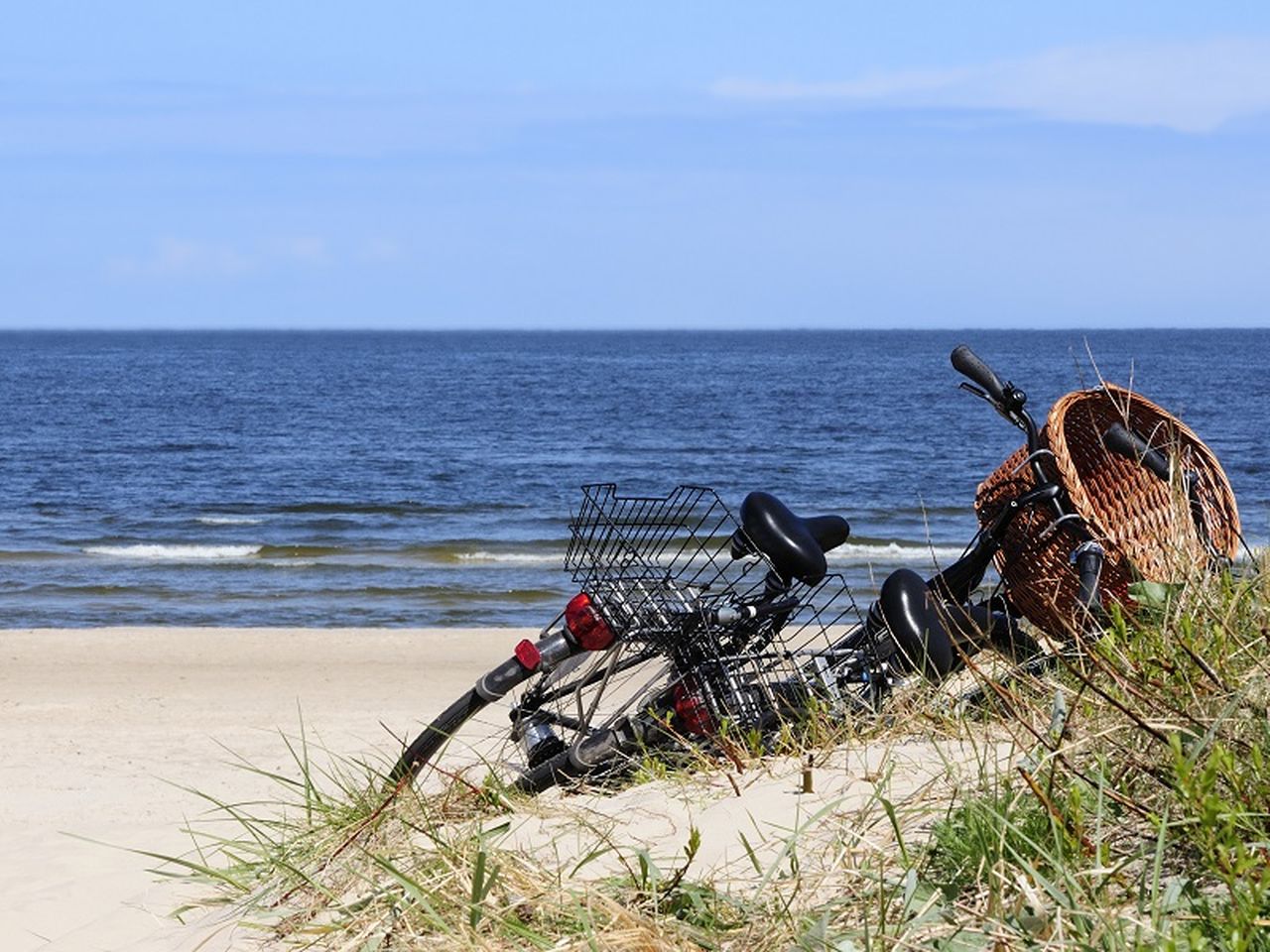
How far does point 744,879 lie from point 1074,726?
899mm

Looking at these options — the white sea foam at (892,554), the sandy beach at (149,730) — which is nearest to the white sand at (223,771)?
the sandy beach at (149,730)

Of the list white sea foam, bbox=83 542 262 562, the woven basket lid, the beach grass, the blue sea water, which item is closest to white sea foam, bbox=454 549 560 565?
the blue sea water

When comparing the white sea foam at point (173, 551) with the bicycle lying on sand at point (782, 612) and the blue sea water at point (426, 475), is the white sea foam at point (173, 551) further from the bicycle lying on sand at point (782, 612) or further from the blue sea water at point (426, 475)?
the bicycle lying on sand at point (782, 612)

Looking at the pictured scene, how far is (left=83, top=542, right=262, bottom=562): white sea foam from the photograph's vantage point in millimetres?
19439

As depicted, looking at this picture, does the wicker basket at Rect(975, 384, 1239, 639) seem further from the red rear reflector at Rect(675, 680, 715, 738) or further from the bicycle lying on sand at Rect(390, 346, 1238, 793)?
the red rear reflector at Rect(675, 680, 715, 738)

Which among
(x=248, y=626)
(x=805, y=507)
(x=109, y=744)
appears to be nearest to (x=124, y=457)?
(x=805, y=507)

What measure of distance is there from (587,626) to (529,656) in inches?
7.9

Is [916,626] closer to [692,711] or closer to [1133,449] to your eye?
[692,711]

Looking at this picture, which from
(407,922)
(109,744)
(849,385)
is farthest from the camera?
(849,385)

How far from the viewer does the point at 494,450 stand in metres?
36.8

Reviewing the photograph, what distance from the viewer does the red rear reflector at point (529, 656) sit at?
14.2ft

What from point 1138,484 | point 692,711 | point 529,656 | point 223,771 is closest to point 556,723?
point 529,656

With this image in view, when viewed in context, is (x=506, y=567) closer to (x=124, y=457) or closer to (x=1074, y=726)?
(x=1074, y=726)

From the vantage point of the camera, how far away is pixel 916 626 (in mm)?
4438
